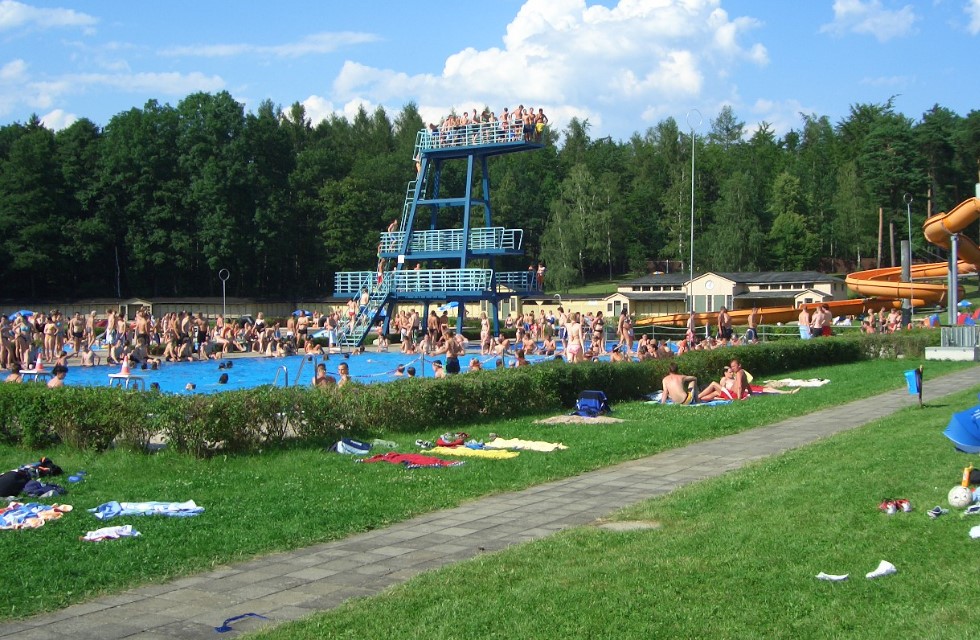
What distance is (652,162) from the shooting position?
92.1 metres

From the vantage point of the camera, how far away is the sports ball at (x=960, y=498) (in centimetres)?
769

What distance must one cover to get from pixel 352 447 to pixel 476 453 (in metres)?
1.64

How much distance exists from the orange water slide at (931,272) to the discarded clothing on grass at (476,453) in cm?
2510

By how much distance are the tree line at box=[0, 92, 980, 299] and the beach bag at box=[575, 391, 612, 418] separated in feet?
161

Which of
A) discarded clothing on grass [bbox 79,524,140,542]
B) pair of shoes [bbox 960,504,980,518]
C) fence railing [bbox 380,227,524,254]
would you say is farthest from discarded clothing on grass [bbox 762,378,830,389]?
fence railing [bbox 380,227,524,254]

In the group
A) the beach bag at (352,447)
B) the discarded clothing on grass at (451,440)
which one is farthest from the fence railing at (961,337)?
the beach bag at (352,447)

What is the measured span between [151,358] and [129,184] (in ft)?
111

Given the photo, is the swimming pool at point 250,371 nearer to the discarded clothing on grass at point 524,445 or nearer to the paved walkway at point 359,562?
the discarded clothing on grass at point 524,445

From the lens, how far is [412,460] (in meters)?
12.1

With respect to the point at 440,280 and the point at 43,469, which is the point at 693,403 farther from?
the point at 440,280

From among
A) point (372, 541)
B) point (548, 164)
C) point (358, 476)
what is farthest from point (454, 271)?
point (548, 164)

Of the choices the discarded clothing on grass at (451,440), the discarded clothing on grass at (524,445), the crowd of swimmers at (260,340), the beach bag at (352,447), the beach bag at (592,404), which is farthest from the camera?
the crowd of swimmers at (260,340)

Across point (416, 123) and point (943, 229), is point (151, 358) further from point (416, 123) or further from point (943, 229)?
point (416, 123)

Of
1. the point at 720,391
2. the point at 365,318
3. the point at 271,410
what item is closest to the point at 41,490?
the point at 271,410
